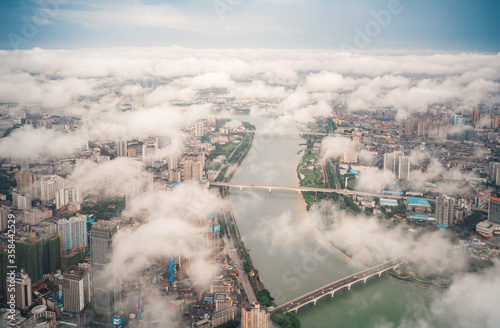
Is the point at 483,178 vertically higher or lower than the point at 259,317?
higher

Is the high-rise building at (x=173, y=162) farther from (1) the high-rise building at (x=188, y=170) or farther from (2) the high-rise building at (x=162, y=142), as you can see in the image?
(2) the high-rise building at (x=162, y=142)

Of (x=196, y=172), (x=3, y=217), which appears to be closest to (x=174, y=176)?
(x=196, y=172)

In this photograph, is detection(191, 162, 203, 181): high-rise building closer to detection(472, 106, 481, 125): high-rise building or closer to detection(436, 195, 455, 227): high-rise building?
detection(436, 195, 455, 227): high-rise building

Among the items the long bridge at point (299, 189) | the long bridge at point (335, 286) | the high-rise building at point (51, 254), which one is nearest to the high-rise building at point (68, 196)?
the high-rise building at point (51, 254)

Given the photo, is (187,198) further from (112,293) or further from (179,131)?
(179,131)

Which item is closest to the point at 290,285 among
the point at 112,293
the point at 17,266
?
the point at 112,293
